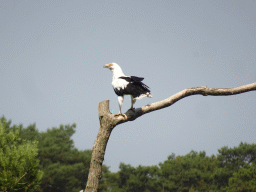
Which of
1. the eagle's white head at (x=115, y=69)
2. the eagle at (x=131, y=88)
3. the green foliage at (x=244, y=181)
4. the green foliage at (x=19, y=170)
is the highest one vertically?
the eagle's white head at (x=115, y=69)

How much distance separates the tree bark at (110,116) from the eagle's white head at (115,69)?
738mm

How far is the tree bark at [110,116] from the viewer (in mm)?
4125

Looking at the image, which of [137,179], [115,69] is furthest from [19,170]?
[137,179]

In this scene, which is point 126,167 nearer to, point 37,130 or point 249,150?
point 37,130

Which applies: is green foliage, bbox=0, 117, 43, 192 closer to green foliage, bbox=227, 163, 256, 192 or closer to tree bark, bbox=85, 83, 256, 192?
tree bark, bbox=85, 83, 256, 192

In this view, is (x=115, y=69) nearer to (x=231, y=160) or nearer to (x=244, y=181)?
(x=244, y=181)

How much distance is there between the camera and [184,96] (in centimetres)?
449

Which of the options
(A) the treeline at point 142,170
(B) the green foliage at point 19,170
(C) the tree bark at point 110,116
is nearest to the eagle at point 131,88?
(C) the tree bark at point 110,116

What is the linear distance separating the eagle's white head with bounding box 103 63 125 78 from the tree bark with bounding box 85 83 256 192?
0.74 meters

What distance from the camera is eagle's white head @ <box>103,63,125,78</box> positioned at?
5071mm

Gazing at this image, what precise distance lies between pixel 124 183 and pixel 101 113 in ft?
65.0

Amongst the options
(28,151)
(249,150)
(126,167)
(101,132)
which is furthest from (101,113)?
(249,150)

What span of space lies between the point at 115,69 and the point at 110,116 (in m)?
1.21

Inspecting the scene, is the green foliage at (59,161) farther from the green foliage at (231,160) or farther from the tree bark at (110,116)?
the tree bark at (110,116)
